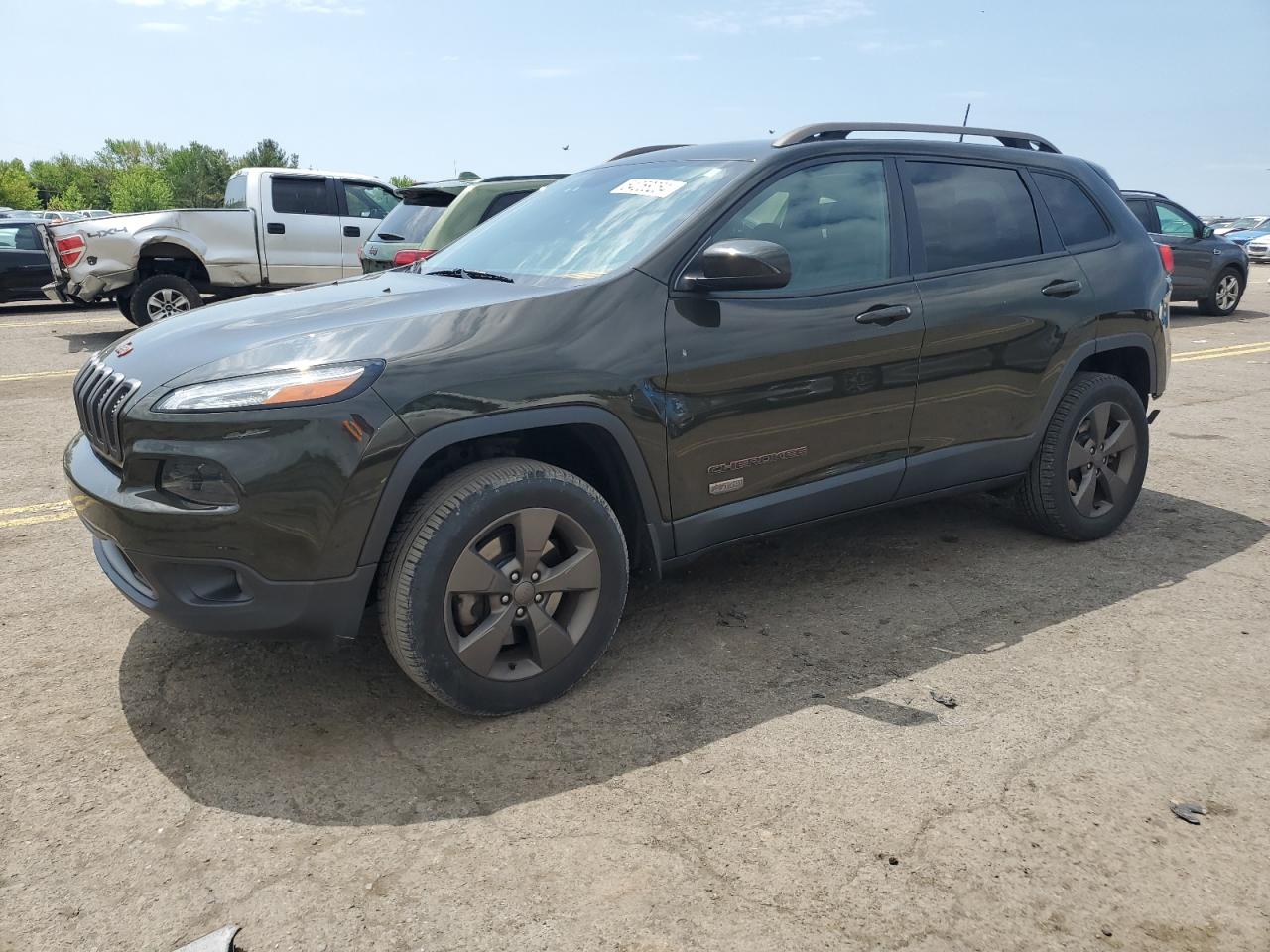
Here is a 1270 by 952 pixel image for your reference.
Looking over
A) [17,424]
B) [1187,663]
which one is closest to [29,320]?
[17,424]

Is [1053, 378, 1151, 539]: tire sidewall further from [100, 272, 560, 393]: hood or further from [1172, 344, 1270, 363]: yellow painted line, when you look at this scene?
[1172, 344, 1270, 363]: yellow painted line

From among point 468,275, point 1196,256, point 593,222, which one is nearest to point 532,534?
point 468,275

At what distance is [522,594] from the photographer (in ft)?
10.5

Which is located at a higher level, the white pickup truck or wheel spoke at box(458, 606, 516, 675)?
the white pickup truck

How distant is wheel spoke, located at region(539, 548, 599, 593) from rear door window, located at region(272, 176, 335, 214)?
1164 cm

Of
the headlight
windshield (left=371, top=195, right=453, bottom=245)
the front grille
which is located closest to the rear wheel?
windshield (left=371, top=195, right=453, bottom=245)

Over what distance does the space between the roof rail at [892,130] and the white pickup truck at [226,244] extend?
958cm

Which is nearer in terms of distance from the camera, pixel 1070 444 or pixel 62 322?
pixel 1070 444

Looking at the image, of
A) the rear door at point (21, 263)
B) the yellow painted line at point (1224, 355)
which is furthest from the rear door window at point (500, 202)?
the rear door at point (21, 263)

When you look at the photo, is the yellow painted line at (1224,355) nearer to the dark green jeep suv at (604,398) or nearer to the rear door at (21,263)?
the dark green jeep suv at (604,398)

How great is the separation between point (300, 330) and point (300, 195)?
1159cm

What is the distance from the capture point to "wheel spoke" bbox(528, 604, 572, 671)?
3.22 metres

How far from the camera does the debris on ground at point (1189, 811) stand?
275cm

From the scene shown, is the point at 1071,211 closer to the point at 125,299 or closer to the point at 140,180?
the point at 125,299
